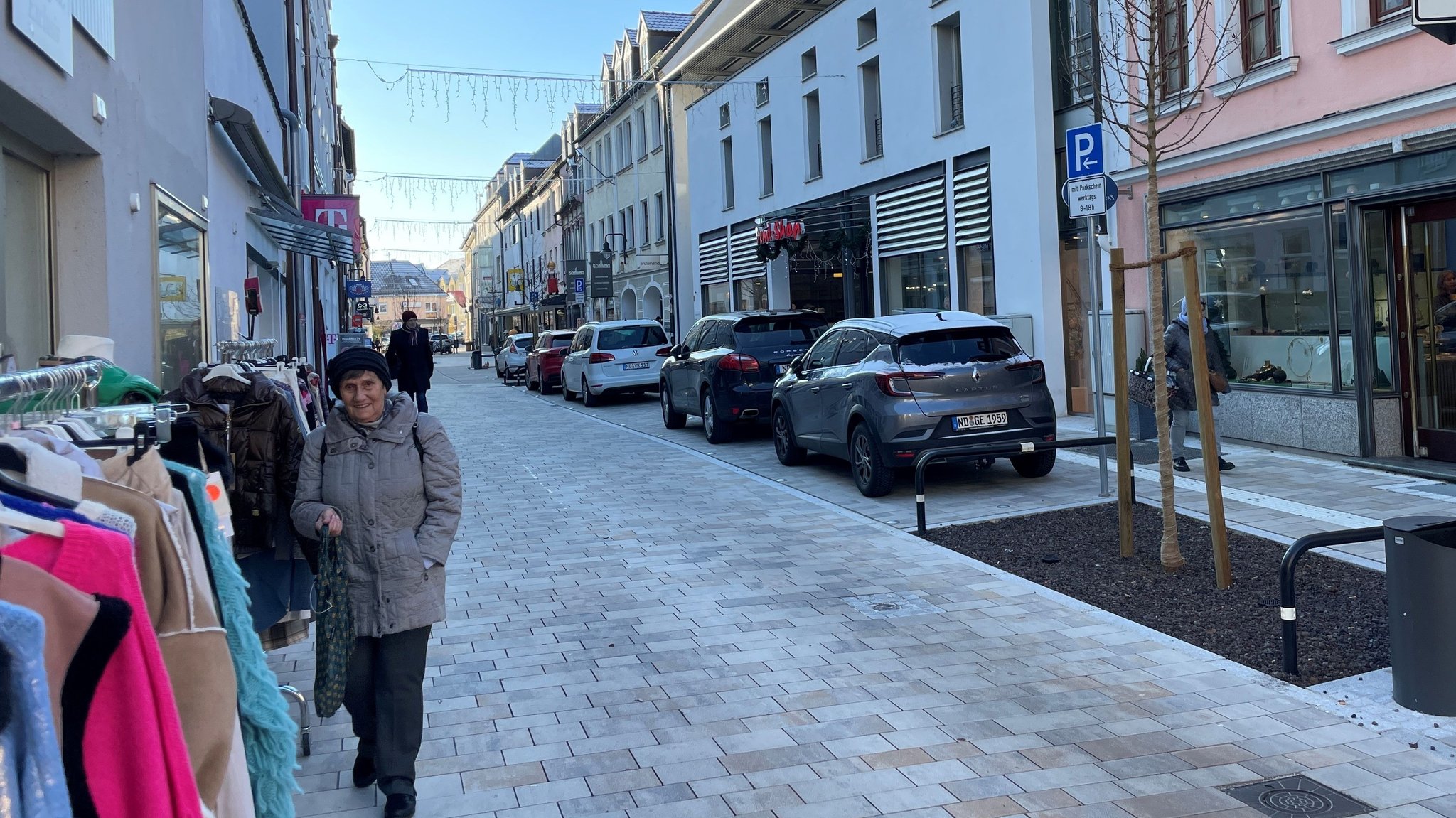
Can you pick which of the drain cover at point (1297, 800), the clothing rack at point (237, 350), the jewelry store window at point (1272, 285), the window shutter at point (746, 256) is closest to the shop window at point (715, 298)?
the window shutter at point (746, 256)

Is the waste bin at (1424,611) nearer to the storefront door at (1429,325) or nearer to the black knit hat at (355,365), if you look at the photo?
the black knit hat at (355,365)

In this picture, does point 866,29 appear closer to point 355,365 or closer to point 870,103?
point 870,103

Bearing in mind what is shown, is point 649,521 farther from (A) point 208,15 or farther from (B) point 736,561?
(A) point 208,15

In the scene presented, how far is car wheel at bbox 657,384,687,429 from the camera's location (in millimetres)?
18625

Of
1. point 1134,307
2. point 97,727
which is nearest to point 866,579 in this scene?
point 97,727

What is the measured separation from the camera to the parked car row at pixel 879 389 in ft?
34.9

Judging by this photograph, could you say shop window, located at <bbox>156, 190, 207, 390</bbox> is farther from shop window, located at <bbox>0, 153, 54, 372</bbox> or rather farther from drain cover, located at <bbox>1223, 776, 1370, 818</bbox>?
drain cover, located at <bbox>1223, 776, 1370, 818</bbox>

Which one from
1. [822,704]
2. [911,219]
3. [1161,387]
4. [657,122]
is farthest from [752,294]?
[822,704]

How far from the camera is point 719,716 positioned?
5180mm

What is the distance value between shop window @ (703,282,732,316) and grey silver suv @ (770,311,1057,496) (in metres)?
19.0

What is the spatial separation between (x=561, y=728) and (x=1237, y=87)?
397 inches

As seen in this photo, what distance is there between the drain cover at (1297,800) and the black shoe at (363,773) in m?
3.20

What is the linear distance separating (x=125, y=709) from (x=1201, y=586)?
6498mm

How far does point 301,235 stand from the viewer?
1653 cm
